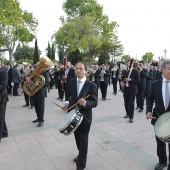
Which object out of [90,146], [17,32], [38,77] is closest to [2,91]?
[38,77]

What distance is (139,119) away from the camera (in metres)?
7.29

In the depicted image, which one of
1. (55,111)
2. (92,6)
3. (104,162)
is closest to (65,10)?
(92,6)

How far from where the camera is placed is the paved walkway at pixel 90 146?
13.2 ft

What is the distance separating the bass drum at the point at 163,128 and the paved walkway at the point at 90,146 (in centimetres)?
111

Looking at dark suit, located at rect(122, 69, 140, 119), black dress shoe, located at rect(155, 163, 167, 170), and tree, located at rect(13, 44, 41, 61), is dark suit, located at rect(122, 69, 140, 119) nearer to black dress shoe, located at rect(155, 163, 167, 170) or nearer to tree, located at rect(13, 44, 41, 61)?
black dress shoe, located at rect(155, 163, 167, 170)

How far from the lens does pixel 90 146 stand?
193 inches

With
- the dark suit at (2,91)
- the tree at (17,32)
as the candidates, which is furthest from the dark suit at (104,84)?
the tree at (17,32)

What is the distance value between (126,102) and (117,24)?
4273 centimetres

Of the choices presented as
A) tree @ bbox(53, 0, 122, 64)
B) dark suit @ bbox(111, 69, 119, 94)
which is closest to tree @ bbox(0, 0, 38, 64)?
tree @ bbox(53, 0, 122, 64)

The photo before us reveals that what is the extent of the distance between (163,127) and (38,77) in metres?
4.43

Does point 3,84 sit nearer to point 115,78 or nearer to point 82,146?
point 82,146

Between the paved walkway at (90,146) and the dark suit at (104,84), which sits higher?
the dark suit at (104,84)

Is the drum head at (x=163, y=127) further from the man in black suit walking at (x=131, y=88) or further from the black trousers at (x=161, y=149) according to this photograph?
the man in black suit walking at (x=131, y=88)

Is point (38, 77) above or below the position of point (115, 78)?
above
